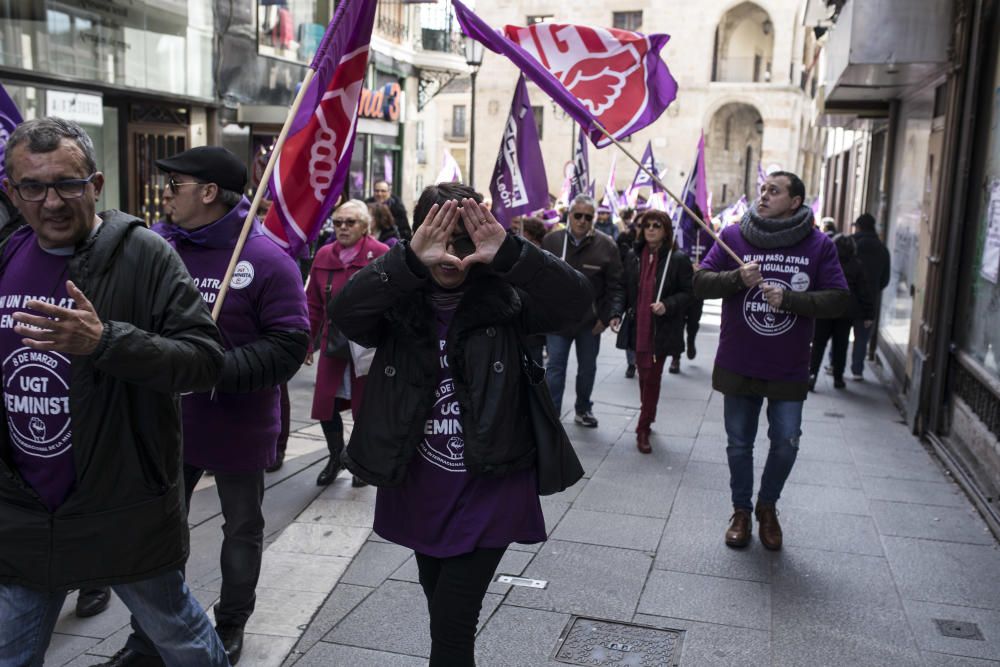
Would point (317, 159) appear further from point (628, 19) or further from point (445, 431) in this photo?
point (628, 19)

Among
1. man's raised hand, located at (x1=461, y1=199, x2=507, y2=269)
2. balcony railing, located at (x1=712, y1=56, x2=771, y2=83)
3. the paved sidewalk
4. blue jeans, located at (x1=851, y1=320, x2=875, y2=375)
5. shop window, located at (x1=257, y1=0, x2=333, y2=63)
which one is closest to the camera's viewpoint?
man's raised hand, located at (x1=461, y1=199, x2=507, y2=269)

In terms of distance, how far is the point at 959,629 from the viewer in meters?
4.44

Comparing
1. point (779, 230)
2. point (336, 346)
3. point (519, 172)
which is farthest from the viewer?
point (519, 172)

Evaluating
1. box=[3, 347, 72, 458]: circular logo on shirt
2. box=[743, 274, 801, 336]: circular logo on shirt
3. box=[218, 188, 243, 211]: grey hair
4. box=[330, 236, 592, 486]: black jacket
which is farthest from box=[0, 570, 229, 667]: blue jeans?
box=[743, 274, 801, 336]: circular logo on shirt

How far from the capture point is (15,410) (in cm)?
272

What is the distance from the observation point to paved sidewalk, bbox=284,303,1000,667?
4.18m

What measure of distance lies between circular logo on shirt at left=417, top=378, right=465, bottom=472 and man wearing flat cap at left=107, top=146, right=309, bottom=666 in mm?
840

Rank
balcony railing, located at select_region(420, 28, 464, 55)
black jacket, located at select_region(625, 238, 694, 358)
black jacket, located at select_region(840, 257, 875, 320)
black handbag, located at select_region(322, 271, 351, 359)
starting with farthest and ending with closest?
1. balcony railing, located at select_region(420, 28, 464, 55)
2. black jacket, located at select_region(840, 257, 875, 320)
3. black jacket, located at select_region(625, 238, 694, 358)
4. black handbag, located at select_region(322, 271, 351, 359)

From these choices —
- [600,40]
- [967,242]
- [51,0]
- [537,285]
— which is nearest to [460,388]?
[537,285]

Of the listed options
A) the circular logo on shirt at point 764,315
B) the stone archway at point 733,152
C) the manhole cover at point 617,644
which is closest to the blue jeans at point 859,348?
the circular logo on shirt at point 764,315

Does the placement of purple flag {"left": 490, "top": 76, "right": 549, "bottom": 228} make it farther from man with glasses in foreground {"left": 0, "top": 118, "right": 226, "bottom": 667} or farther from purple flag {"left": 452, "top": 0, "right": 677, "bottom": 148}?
man with glasses in foreground {"left": 0, "top": 118, "right": 226, "bottom": 667}

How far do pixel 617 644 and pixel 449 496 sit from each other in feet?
4.87

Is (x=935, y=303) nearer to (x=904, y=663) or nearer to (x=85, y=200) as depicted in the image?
(x=904, y=663)

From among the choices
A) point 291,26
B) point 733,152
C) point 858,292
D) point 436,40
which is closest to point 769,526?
point 858,292
